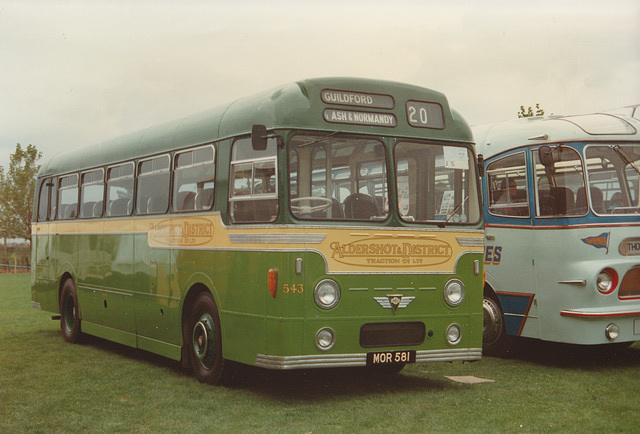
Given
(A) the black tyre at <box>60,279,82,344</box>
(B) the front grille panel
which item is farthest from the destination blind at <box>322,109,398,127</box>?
(A) the black tyre at <box>60,279,82,344</box>

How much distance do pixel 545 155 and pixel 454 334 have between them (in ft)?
9.44

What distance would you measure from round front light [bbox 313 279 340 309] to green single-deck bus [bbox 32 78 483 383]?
0.07 ft

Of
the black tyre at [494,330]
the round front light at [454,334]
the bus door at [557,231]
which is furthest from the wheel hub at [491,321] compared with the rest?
the round front light at [454,334]

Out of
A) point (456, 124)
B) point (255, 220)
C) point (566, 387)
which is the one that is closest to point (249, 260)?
point (255, 220)

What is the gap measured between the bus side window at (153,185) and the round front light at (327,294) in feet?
10.6

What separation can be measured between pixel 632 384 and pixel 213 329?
4.76 meters

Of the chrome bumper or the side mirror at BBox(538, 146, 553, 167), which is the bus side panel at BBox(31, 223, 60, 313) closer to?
the chrome bumper

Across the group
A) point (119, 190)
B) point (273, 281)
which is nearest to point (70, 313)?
point (119, 190)

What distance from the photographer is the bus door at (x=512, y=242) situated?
37.0ft

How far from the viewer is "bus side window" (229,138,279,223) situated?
862 cm

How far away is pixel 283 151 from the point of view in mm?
8531

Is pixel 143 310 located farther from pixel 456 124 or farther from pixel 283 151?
pixel 456 124

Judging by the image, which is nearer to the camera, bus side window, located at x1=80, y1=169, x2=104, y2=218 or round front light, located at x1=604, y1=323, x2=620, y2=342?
round front light, located at x1=604, y1=323, x2=620, y2=342

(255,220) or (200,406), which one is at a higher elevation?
(255,220)
